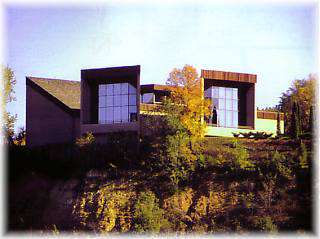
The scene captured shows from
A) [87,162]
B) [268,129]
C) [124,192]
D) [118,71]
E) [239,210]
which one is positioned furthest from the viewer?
[268,129]

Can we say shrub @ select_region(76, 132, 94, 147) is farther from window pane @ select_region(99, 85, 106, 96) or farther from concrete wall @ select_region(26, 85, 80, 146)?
concrete wall @ select_region(26, 85, 80, 146)

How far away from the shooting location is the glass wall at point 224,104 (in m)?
46.9

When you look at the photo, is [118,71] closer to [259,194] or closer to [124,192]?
[124,192]

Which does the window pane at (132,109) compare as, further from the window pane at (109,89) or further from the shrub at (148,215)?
the shrub at (148,215)

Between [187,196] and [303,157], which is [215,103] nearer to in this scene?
[303,157]

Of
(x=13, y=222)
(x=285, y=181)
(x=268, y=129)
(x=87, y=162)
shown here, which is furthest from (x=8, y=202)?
(x=268, y=129)

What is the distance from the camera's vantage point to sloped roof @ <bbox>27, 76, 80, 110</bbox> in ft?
162

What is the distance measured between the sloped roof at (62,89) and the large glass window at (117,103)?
306cm

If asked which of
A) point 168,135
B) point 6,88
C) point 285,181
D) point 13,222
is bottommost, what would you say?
point 13,222

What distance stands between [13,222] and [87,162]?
5926mm

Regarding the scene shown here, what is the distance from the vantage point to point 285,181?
36.3 m

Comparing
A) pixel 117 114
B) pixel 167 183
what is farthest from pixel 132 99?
pixel 167 183

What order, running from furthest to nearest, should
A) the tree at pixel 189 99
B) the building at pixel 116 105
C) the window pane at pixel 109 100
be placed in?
the window pane at pixel 109 100 < the building at pixel 116 105 < the tree at pixel 189 99

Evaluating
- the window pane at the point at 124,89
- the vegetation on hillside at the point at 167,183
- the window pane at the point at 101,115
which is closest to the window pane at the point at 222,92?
the vegetation on hillside at the point at 167,183
